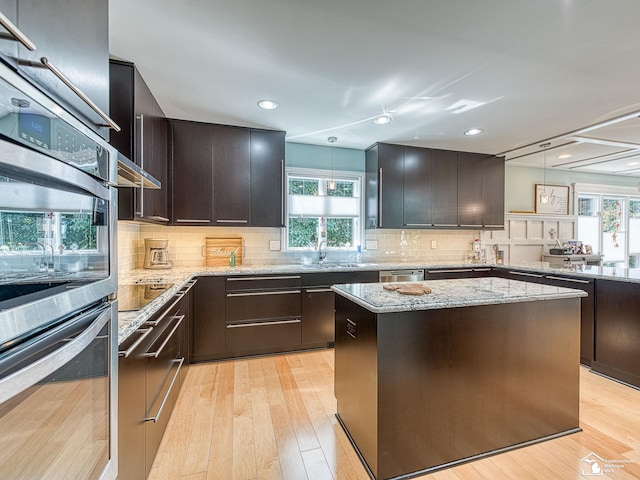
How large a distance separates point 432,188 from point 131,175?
11.8 feet

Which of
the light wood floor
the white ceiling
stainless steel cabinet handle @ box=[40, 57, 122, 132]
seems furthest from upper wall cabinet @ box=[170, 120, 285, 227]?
stainless steel cabinet handle @ box=[40, 57, 122, 132]

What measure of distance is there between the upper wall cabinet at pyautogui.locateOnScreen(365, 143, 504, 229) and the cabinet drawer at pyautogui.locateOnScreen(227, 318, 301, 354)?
67.8 inches

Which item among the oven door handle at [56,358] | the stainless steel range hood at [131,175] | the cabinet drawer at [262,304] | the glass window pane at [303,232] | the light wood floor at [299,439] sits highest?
the stainless steel range hood at [131,175]

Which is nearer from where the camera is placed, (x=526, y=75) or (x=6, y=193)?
(x=6, y=193)

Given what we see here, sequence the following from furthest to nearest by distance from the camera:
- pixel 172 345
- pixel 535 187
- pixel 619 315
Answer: pixel 535 187 → pixel 619 315 → pixel 172 345

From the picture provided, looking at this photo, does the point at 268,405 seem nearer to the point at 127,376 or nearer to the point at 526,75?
the point at 127,376

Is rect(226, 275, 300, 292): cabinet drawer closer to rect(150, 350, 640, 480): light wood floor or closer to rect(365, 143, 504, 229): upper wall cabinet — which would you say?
rect(150, 350, 640, 480): light wood floor

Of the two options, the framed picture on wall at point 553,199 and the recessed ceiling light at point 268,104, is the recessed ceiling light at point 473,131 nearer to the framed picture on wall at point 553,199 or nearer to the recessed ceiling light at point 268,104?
the recessed ceiling light at point 268,104

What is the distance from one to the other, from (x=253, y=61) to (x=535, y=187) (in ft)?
16.8

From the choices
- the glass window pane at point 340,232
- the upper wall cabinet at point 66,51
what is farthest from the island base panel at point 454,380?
the glass window pane at point 340,232

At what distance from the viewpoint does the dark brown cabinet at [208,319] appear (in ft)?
9.68

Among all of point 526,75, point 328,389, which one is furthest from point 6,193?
point 526,75

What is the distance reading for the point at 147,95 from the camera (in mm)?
2432

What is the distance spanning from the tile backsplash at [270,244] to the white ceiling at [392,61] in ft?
4.22
